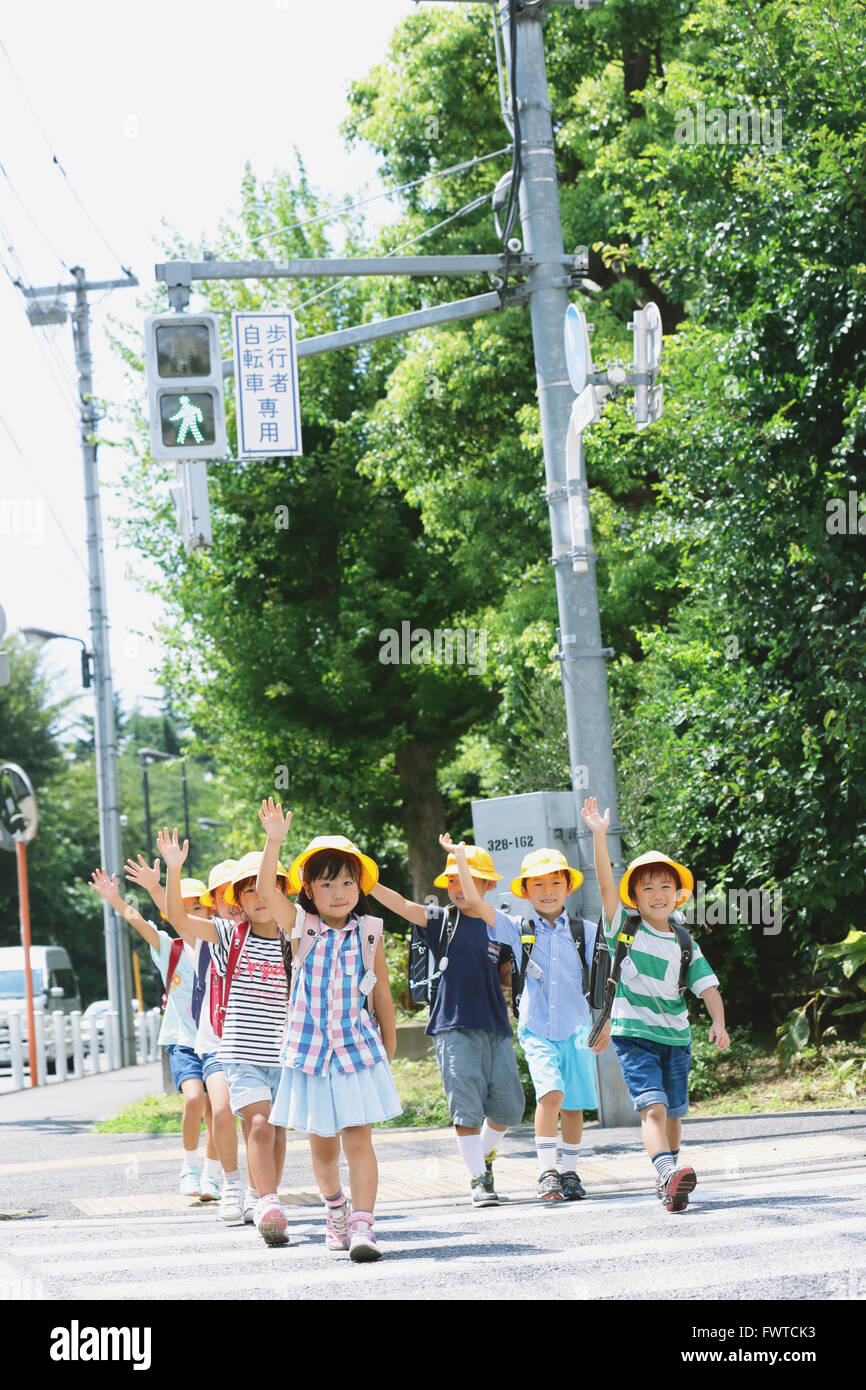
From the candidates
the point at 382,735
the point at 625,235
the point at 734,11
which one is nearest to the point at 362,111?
the point at 625,235

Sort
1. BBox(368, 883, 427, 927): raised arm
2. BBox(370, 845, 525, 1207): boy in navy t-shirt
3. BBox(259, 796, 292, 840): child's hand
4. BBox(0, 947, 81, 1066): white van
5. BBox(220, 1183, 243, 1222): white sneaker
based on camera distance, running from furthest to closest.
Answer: BBox(0, 947, 81, 1066): white van → BBox(370, 845, 525, 1207): boy in navy t-shirt → BBox(220, 1183, 243, 1222): white sneaker → BBox(368, 883, 427, 927): raised arm → BBox(259, 796, 292, 840): child's hand

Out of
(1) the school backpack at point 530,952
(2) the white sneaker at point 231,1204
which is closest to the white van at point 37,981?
(2) the white sneaker at point 231,1204

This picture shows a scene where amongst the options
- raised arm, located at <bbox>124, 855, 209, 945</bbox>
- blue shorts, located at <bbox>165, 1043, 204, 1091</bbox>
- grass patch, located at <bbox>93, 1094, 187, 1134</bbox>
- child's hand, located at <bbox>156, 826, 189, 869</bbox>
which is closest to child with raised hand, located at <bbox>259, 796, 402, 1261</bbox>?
child's hand, located at <bbox>156, 826, 189, 869</bbox>

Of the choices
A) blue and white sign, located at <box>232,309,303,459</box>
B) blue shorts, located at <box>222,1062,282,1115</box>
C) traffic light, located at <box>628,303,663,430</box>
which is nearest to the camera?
blue shorts, located at <box>222,1062,282,1115</box>

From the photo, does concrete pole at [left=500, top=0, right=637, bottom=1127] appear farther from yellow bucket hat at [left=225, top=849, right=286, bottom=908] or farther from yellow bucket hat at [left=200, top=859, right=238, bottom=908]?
yellow bucket hat at [left=225, top=849, right=286, bottom=908]

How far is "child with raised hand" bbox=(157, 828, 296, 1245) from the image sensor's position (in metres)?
6.85

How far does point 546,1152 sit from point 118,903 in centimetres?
243

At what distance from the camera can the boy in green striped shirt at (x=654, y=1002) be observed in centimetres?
694

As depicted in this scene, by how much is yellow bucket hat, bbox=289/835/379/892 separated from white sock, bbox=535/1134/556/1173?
1.95 meters

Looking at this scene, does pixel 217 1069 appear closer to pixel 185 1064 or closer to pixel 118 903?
pixel 118 903

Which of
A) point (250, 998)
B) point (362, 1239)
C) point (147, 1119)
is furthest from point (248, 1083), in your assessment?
point (147, 1119)

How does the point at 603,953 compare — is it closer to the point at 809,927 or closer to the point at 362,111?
the point at 809,927

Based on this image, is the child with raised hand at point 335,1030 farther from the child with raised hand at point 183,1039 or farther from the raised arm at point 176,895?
the child with raised hand at point 183,1039

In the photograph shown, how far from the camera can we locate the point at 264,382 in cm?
1134
